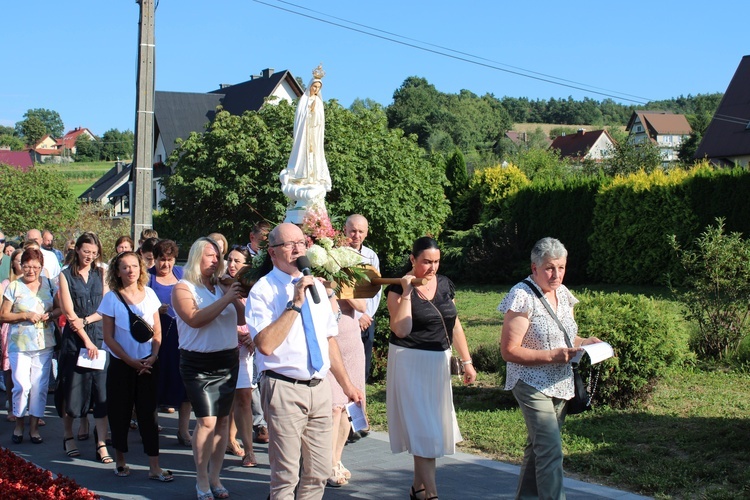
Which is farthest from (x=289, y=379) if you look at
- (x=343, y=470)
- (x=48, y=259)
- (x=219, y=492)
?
(x=48, y=259)

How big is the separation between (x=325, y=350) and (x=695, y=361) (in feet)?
23.0

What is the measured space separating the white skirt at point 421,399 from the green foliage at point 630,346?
2819mm

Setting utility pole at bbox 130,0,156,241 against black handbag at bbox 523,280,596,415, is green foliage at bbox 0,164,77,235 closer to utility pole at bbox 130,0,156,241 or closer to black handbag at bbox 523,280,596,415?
utility pole at bbox 130,0,156,241

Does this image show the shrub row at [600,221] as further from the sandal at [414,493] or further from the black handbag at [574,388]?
the sandal at [414,493]

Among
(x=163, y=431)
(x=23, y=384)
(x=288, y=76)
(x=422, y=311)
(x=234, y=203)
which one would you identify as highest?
(x=288, y=76)

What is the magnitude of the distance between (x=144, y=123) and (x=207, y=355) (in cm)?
608

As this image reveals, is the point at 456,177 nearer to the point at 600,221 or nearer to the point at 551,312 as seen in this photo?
the point at 600,221

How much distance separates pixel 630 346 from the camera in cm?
809

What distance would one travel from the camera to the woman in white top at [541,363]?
16.3 ft

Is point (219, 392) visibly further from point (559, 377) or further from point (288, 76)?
point (288, 76)

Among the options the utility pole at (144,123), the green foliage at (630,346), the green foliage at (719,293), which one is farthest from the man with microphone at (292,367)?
the green foliage at (719,293)

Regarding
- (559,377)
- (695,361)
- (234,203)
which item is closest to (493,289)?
(234,203)

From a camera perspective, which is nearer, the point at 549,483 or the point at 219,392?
the point at 549,483

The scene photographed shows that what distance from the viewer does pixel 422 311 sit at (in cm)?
562
